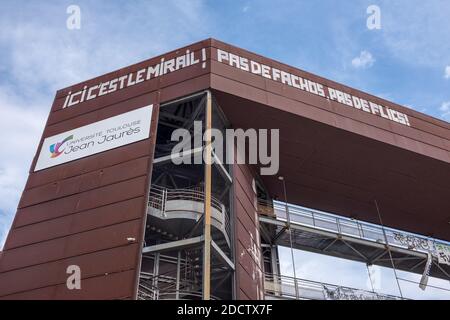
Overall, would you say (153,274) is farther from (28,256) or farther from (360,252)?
(360,252)

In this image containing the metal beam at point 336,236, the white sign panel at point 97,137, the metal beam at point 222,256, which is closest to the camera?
the metal beam at point 222,256

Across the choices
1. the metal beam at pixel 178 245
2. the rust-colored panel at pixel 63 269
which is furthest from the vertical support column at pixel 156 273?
the rust-colored panel at pixel 63 269

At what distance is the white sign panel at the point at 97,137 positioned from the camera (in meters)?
22.4

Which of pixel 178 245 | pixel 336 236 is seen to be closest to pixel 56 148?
pixel 178 245

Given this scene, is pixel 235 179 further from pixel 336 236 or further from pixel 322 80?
pixel 336 236

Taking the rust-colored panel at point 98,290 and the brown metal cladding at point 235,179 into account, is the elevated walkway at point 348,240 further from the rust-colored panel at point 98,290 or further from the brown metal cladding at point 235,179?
the rust-colored panel at point 98,290

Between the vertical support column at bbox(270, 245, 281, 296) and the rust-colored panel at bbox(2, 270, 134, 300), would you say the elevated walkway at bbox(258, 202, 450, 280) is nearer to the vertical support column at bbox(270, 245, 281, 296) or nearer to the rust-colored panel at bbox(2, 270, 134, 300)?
the vertical support column at bbox(270, 245, 281, 296)

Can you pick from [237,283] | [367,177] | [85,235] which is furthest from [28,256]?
[367,177]

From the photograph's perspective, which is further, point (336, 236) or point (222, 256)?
point (336, 236)

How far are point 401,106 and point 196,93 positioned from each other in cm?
1559

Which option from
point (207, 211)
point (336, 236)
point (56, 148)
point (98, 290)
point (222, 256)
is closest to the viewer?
point (98, 290)

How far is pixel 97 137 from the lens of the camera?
915 inches

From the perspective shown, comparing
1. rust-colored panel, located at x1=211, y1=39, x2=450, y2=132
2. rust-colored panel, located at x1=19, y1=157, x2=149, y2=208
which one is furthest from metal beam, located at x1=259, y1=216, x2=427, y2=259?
rust-colored panel, located at x1=19, y1=157, x2=149, y2=208
